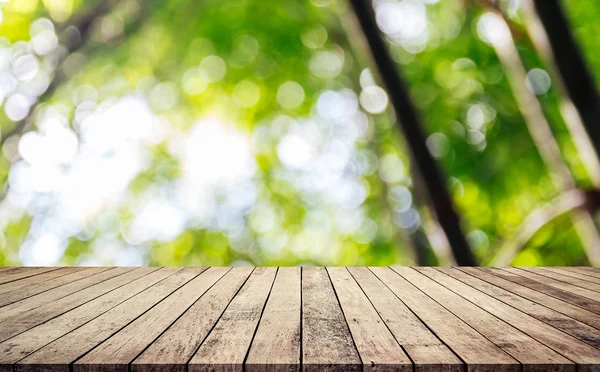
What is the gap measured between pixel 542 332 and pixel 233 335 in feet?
2.84

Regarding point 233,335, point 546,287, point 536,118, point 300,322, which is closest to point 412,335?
point 300,322

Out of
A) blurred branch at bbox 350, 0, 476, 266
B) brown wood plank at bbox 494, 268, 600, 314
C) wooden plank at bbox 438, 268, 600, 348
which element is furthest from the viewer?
blurred branch at bbox 350, 0, 476, 266

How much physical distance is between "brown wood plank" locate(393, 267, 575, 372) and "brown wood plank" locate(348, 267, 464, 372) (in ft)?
0.50

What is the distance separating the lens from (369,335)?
163 cm

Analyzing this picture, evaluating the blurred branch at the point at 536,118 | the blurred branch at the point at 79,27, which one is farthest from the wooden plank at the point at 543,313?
the blurred branch at the point at 79,27

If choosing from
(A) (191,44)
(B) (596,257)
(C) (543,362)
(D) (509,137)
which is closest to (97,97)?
(A) (191,44)

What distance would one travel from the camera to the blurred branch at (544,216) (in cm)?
391

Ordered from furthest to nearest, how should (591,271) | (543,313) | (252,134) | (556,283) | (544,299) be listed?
1. (252,134)
2. (591,271)
3. (556,283)
4. (544,299)
5. (543,313)

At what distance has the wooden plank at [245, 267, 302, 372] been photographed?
135 cm

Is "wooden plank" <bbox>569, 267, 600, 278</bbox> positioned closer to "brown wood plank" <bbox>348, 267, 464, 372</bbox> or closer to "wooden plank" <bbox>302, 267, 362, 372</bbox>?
"brown wood plank" <bbox>348, 267, 464, 372</bbox>

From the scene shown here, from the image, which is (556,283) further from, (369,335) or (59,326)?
(59,326)

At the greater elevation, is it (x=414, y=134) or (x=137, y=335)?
(x=414, y=134)

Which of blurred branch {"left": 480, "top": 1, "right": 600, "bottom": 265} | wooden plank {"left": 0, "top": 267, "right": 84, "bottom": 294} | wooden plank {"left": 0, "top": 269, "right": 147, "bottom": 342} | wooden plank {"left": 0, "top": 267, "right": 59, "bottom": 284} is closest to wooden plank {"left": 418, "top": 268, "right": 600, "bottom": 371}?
wooden plank {"left": 0, "top": 269, "right": 147, "bottom": 342}

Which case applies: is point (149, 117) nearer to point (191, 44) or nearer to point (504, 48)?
point (191, 44)
